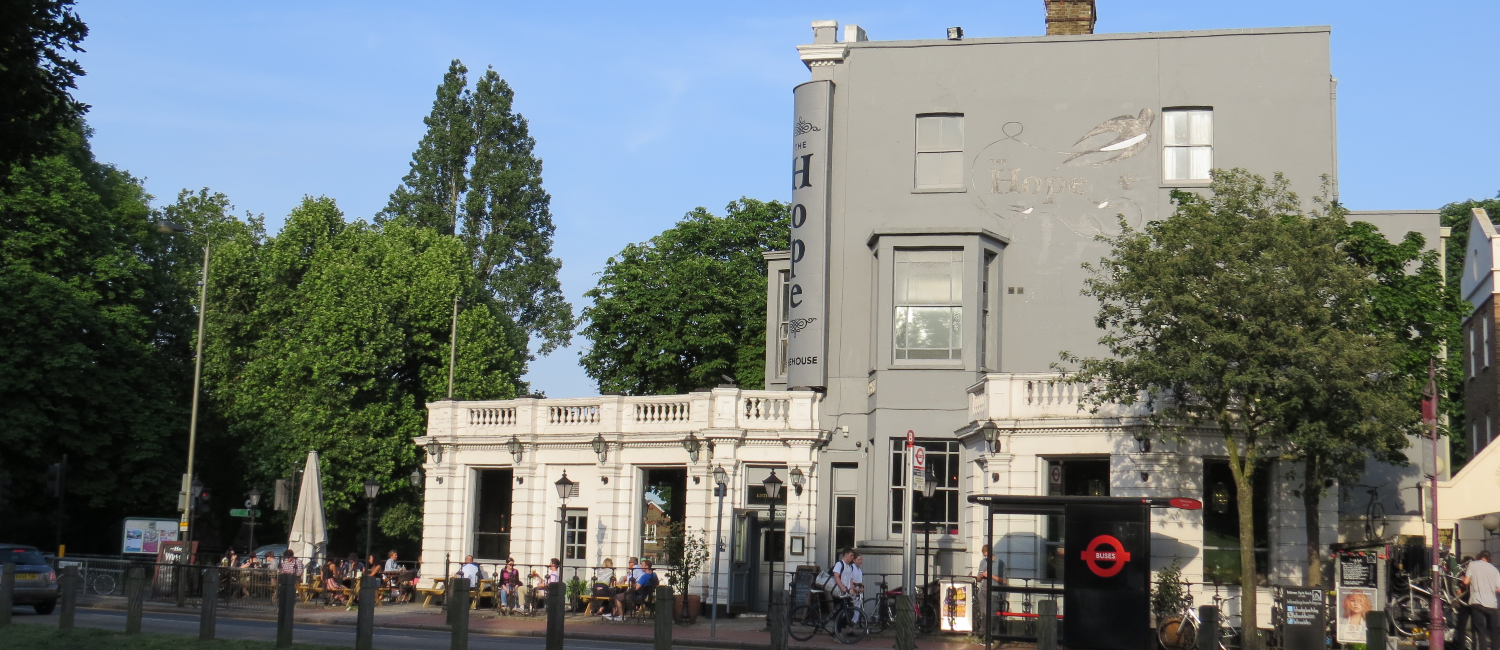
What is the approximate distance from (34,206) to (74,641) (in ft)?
101

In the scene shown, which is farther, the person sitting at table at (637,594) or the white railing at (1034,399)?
the person sitting at table at (637,594)

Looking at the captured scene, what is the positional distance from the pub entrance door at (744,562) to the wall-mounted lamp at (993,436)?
266 inches

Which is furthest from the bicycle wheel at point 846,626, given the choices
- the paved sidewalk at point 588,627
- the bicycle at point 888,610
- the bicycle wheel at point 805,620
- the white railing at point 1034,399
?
the white railing at point 1034,399

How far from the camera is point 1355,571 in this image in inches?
935

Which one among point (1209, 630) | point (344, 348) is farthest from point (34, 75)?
point (344, 348)

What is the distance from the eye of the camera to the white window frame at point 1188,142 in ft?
108

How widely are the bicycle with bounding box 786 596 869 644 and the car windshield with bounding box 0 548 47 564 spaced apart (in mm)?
15241

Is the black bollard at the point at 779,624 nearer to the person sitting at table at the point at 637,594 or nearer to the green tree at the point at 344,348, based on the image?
the person sitting at table at the point at 637,594

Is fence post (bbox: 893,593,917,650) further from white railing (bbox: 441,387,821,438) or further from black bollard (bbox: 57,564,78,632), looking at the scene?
white railing (bbox: 441,387,821,438)

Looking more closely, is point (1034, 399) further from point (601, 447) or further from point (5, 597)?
point (5, 597)

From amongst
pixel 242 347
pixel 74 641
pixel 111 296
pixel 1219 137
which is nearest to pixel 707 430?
pixel 1219 137

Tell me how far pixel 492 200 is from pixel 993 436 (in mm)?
42653

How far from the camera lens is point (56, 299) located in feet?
149

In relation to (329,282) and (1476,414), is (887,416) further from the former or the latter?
(329,282)
